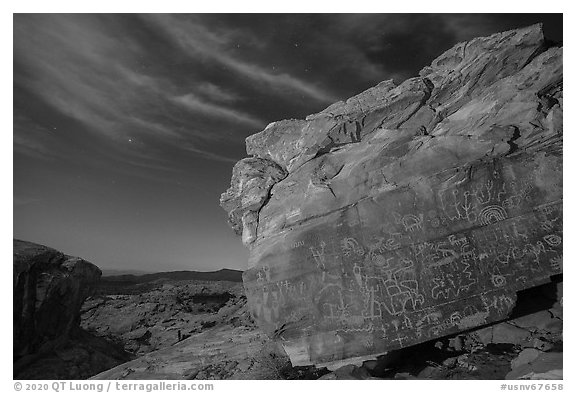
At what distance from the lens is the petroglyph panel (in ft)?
26.7

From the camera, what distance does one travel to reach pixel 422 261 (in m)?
8.59

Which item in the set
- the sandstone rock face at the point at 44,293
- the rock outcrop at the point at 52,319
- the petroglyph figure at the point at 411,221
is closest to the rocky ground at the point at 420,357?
the petroglyph figure at the point at 411,221

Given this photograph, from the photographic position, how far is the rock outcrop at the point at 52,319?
13398mm

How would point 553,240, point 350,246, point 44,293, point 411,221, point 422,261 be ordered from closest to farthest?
point 553,240 < point 422,261 < point 411,221 < point 350,246 < point 44,293

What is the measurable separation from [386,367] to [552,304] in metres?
5.21

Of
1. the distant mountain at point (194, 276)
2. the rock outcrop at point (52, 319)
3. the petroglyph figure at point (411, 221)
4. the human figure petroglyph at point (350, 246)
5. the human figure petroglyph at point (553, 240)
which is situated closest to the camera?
the human figure petroglyph at point (553, 240)

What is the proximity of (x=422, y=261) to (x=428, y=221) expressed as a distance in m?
1.13

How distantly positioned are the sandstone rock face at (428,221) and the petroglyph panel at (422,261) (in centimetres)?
3

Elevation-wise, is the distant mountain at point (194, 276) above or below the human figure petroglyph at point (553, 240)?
below

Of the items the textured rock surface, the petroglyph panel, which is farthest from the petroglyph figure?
the textured rock surface

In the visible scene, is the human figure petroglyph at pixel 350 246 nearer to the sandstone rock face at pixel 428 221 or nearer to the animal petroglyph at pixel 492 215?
the sandstone rock face at pixel 428 221

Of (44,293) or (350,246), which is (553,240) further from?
(44,293)

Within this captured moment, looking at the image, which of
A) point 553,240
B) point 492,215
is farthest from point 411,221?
point 553,240
